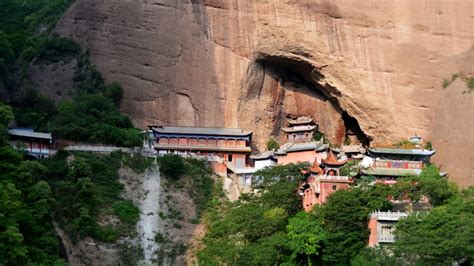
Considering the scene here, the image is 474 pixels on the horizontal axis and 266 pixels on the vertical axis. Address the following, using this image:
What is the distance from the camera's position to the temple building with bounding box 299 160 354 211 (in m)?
44.6

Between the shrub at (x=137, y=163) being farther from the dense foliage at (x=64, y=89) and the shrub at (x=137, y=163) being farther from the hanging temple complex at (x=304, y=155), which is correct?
the dense foliage at (x=64, y=89)

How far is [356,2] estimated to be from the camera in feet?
170

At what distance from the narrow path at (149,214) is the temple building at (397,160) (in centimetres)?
849

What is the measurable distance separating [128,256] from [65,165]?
5048mm

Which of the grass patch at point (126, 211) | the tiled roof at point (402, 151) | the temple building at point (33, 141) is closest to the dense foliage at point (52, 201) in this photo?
the grass patch at point (126, 211)

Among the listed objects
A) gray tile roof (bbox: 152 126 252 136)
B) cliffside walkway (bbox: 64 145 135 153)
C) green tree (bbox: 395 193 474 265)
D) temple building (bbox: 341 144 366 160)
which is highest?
gray tile roof (bbox: 152 126 252 136)

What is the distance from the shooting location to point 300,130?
174ft

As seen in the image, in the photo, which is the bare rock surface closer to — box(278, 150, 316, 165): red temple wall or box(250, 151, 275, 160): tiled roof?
box(250, 151, 275, 160): tiled roof

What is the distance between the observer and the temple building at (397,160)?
4722 centimetres

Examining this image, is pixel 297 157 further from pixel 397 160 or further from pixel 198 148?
pixel 397 160

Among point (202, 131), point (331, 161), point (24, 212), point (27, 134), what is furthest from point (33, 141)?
point (331, 161)

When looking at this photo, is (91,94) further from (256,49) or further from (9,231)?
(9,231)

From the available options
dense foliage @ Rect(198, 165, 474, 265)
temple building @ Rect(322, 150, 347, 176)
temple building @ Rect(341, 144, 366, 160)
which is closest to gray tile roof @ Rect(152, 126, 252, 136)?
temple building @ Rect(341, 144, 366, 160)

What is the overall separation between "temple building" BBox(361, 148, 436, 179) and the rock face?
1.39 m
